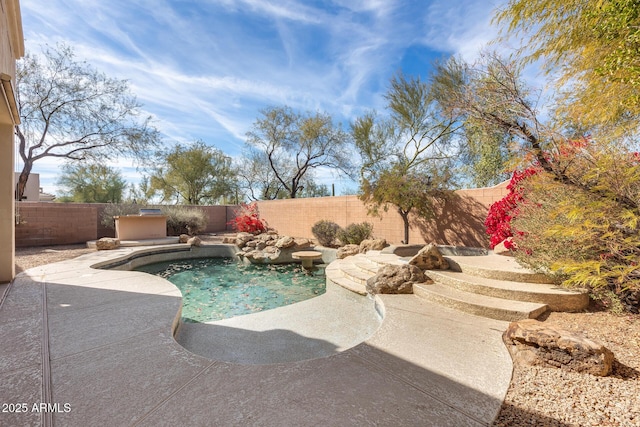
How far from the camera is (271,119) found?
1747cm

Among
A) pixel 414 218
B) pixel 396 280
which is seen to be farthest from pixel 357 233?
pixel 396 280

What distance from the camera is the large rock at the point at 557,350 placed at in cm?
204

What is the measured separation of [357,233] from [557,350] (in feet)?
24.0

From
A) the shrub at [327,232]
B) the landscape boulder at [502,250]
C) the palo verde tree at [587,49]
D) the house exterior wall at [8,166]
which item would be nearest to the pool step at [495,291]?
the landscape boulder at [502,250]

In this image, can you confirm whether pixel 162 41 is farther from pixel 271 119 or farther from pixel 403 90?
pixel 271 119

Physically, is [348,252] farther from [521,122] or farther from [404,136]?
[404,136]

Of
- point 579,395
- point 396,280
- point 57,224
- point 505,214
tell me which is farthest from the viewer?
point 57,224

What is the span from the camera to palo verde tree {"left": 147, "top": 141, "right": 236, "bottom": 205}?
62.2ft

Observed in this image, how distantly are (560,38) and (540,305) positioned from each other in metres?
3.05

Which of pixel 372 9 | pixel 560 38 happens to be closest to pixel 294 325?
pixel 560 38

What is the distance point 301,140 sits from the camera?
1742 centimetres

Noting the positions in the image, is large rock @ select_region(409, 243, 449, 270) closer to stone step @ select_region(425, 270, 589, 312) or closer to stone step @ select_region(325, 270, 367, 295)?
stone step @ select_region(425, 270, 589, 312)

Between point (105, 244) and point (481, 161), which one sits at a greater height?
point (481, 161)

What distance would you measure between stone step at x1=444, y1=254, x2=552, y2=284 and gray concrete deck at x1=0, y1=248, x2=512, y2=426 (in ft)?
3.53
